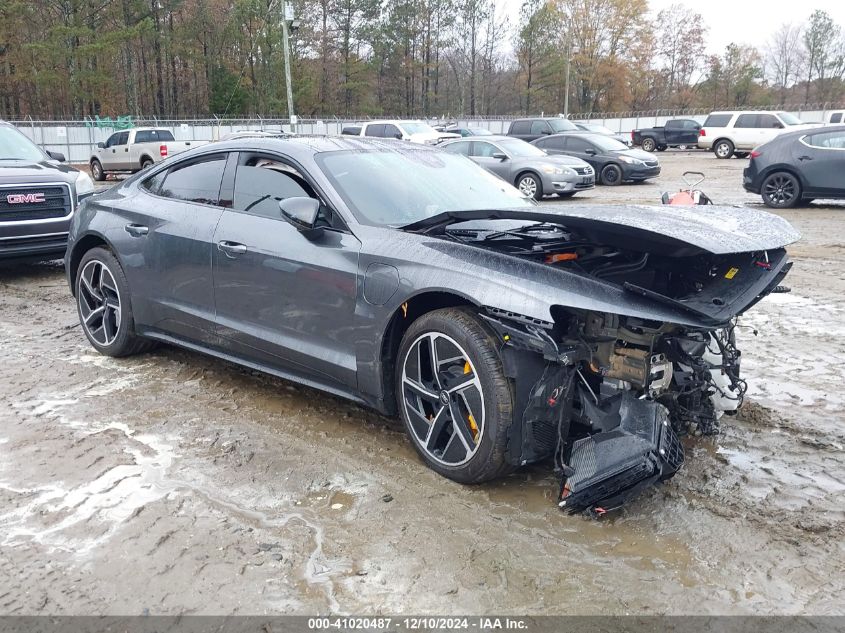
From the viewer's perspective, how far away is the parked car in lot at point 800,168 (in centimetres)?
1354

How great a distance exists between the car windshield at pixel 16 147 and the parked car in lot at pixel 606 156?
13.5m

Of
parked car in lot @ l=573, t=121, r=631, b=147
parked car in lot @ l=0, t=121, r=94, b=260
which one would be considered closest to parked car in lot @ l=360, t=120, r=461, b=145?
parked car in lot @ l=573, t=121, r=631, b=147

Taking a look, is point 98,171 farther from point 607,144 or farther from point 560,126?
point 607,144

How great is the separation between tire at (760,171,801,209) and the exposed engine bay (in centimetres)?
1171

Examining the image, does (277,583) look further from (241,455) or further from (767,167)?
(767,167)

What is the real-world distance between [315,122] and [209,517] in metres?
40.3

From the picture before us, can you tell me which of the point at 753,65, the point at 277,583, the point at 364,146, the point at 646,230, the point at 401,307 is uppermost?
the point at 753,65

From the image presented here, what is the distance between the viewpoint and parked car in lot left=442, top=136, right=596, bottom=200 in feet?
55.3

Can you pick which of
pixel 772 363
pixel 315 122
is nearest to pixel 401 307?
pixel 772 363

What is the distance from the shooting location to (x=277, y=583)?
9.42ft

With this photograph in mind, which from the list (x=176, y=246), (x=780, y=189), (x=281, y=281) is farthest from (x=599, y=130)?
(x=281, y=281)

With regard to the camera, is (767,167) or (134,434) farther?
(767,167)

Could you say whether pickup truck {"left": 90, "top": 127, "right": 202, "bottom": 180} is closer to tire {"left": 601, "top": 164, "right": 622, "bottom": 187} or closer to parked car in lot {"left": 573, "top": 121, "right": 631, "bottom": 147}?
tire {"left": 601, "top": 164, "right": 622, "bottom": 187}

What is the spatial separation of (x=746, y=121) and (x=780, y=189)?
17.0m
